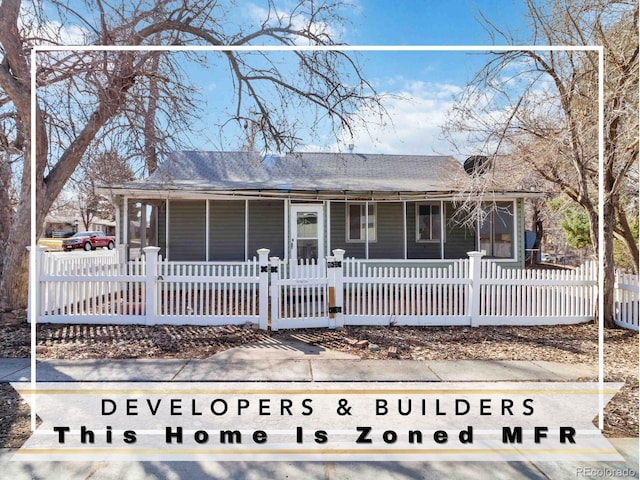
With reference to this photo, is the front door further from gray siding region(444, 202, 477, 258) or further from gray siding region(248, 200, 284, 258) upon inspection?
gray siding region(444, 202, 477, 258)

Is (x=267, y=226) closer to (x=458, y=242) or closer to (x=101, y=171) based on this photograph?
(x=101, y=171)

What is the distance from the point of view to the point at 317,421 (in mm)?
3264

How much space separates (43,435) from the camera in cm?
303

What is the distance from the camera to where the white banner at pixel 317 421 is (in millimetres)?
2830

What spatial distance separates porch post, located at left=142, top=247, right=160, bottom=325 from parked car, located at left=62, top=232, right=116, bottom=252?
90.9 feet

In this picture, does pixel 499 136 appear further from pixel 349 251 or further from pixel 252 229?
pixel 252 229

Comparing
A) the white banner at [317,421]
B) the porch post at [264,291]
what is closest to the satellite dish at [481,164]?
the white banner at [317,421]

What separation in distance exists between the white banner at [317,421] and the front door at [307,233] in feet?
22.5

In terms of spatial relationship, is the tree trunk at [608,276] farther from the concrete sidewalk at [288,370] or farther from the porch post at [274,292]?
the porch post at [274,292]

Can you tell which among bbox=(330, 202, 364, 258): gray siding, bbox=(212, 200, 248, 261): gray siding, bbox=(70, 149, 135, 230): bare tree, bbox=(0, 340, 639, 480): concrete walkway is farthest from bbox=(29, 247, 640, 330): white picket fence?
bbox=(330, 202, 364, 258): gray siding

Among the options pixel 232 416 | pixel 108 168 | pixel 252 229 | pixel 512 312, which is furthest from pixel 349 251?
pixel 232 416

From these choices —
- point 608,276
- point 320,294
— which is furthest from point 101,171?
point 608,276

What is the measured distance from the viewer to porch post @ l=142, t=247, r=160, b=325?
621cm

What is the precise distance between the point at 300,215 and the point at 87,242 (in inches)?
1078
